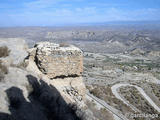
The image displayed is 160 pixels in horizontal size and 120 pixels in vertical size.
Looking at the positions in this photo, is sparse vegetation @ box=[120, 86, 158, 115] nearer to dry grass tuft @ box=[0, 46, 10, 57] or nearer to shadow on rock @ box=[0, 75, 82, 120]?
shadow on rock @ box=[0, 75, 82, 120]

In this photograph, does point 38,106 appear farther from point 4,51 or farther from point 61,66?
point 4,51

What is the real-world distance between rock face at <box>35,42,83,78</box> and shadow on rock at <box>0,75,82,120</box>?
2.11 metres

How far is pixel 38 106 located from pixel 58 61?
Answer: 4.09 metres

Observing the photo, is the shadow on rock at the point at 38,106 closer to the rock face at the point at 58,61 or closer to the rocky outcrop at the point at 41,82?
the rocky outcrop at the point at 41,82

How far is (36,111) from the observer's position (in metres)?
7.23

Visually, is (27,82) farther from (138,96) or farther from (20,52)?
(138,96)

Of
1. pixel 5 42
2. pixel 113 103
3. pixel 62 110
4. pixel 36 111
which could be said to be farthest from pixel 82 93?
pixel 113 103

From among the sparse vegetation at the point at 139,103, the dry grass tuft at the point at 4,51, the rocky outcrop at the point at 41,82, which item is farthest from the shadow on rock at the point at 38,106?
the sparse vegetation at the point at 139,103

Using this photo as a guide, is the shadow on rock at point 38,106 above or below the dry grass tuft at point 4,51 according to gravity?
below

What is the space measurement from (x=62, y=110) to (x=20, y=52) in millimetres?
4729

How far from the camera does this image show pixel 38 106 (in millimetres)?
7629

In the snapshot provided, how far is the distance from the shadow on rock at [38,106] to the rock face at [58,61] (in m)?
2.11

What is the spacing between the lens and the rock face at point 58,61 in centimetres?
1111

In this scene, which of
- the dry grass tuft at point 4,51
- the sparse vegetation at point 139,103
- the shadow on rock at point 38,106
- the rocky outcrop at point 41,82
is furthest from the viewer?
the sparse vegetation at point 139,103
